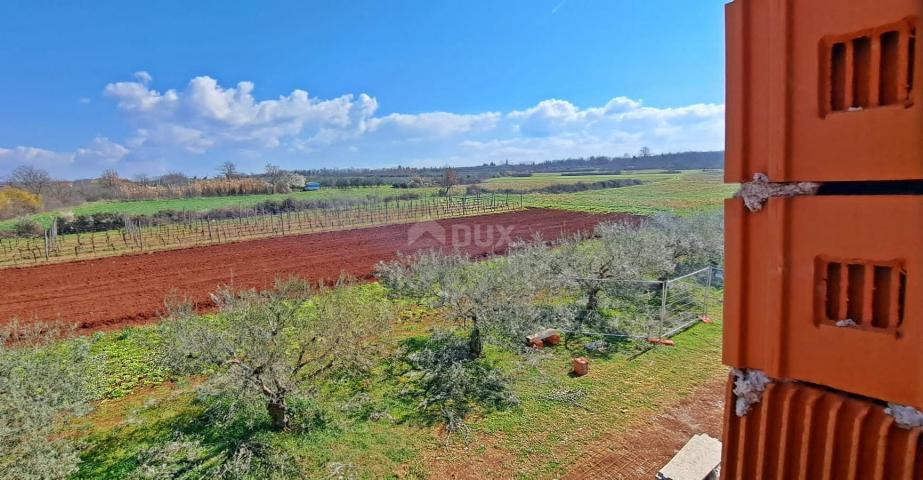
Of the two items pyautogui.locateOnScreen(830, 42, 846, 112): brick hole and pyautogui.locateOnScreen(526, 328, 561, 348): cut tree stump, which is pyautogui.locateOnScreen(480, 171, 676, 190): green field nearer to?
pyautogui.locateOnScreen(526, 328, 561, 348): cut tree stump

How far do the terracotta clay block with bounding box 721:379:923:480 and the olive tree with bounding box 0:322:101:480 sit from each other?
19.5ft

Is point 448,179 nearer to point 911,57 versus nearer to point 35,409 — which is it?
point 35,409

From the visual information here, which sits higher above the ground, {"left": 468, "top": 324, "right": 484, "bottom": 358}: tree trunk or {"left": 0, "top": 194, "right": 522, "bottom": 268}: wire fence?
Answer: {"left": 0, "top": 194, "right": 522, "bottom": 268}: wire fence

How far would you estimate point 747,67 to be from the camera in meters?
1.80

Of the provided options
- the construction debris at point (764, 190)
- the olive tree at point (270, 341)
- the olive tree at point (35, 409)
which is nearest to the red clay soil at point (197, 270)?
the olive tree at point (270, 341)

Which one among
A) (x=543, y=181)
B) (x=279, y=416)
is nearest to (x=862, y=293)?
(x=279, y=416)

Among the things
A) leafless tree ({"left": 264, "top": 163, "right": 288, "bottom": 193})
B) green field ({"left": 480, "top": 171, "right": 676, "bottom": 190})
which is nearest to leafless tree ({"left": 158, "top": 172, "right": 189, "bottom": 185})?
leafless tree ({"left": 264, "top": 163, "right": 288, "bottom": 193})

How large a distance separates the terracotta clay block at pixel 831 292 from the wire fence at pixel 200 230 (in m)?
26.1

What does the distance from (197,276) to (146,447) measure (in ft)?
40.7

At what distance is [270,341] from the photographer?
5504mm

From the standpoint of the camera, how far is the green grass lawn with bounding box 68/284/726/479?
17.0 ft

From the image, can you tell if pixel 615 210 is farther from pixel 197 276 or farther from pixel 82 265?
pixel 82 265

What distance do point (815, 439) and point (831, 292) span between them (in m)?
0.58

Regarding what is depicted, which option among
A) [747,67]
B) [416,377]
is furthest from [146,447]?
[747,67]
